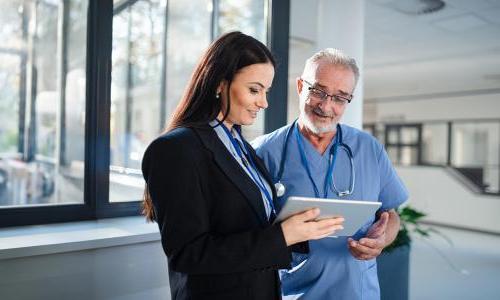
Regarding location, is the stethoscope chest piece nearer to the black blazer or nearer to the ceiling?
the black blazer

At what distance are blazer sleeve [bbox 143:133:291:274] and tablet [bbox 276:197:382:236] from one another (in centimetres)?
7

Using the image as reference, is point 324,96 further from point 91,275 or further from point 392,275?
point 392,275

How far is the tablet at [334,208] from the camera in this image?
820mm

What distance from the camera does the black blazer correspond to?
776mm

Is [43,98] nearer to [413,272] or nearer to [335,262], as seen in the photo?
[335,262]

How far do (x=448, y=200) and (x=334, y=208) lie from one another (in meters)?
6.38

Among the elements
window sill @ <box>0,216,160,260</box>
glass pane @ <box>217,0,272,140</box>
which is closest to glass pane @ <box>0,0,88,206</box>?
glass pane @ <box>217,0,272,140</box>

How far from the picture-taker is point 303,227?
0.84 meters

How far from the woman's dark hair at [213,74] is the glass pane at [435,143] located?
653cm

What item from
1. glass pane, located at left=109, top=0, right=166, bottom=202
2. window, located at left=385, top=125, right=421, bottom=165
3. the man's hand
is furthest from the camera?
window, located at left=385, top=125, right=421, bottom=165

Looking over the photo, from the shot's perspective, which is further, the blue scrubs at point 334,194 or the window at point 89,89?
the window at point 89,89

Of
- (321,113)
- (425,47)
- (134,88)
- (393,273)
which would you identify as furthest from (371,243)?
(425,47)

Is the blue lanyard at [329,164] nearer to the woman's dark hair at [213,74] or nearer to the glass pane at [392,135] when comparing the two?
the woman's dark hair at [213,74]

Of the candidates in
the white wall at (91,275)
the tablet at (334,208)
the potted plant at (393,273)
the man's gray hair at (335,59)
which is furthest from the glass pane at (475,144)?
the tablet at (334,208)
